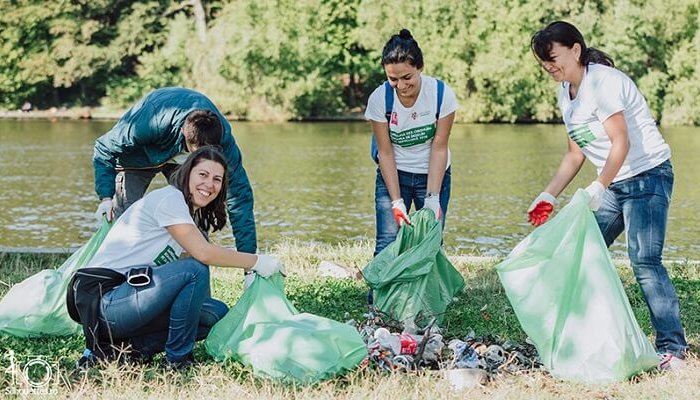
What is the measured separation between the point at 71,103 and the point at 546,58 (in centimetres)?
3687

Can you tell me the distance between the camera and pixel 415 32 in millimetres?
32438

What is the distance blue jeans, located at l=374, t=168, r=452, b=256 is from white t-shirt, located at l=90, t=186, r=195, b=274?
1657 millimetres

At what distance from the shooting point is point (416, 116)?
517 cm

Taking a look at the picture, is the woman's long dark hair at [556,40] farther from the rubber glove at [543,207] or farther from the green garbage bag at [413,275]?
the green garbage bag at [413,275]

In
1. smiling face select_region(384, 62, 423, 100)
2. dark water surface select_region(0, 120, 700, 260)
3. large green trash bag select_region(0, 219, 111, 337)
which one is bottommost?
dark water surface select_region(0, 120, 700, 260)

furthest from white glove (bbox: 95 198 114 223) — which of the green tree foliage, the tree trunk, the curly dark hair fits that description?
the tree trunk

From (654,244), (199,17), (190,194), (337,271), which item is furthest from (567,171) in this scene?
(199,17)

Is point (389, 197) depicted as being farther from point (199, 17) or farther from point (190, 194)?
point (199, 17)

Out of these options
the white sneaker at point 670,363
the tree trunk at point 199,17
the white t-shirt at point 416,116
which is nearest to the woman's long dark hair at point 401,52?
the white t-shirt at point 416,116

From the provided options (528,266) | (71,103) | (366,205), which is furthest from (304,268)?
(71,103)

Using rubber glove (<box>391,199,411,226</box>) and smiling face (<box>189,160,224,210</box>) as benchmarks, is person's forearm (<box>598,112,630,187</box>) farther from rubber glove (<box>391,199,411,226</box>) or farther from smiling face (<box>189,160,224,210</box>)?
smiling face (<box>189,160,224,210</box>)

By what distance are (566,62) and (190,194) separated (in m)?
1.84

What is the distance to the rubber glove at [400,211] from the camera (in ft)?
17.1

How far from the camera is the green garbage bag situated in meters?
5.07
